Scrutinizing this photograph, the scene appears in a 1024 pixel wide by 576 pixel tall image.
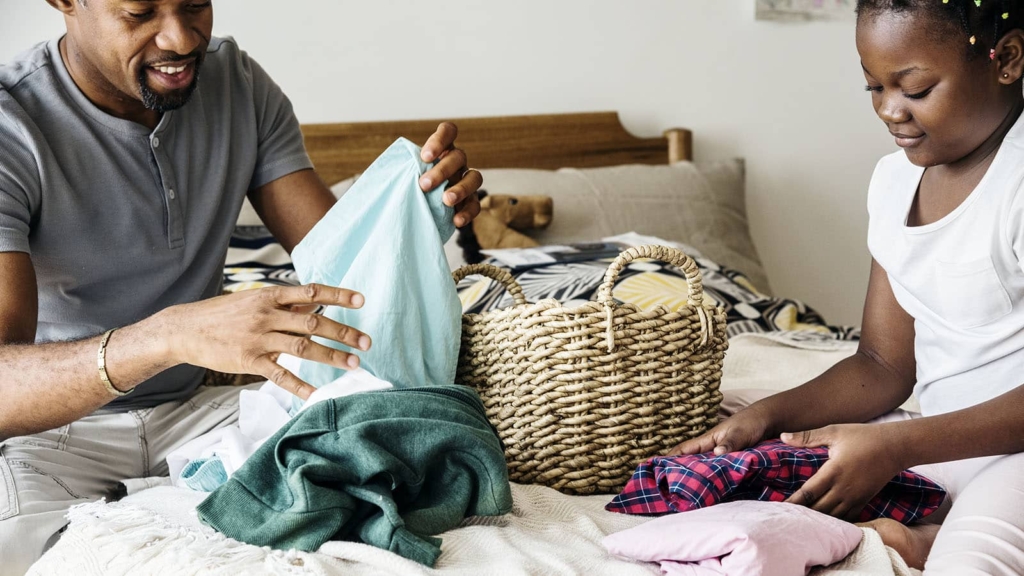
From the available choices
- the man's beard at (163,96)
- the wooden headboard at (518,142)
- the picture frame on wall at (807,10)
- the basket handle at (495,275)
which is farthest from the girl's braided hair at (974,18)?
the picture frame on wall at (807,10)

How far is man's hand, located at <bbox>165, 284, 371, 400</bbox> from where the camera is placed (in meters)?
1.01

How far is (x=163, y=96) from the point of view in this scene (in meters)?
1.34

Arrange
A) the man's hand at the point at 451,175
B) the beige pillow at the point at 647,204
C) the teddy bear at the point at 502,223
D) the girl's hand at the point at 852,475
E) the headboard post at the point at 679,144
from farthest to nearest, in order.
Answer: the headboard post at the point at 679,144 < the beige pillow at the point at 647,204 < the teddy bear at the point at 502,223 < the man's hand at the point at 451,175 < the girl's hand at the point at 852,475

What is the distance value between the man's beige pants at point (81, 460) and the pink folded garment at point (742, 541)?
685 millimetres

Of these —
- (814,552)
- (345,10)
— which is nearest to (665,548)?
(814,552)

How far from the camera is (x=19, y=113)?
4.19ft

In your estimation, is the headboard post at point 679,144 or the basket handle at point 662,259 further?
the headboard post at point 679,144

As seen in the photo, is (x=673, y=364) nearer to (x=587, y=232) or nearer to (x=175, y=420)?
(x=175, y=420)

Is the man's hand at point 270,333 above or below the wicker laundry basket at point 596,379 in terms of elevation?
above

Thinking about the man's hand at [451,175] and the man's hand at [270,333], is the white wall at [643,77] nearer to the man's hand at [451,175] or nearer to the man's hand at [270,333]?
the man's hand at [451,175]

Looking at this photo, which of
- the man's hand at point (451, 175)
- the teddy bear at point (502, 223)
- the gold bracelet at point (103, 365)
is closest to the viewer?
the gold bracelet at point (103, 365)

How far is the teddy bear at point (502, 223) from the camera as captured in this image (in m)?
2.13

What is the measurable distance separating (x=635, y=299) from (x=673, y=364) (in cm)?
68

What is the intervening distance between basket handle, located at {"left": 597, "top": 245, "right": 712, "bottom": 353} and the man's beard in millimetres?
676
